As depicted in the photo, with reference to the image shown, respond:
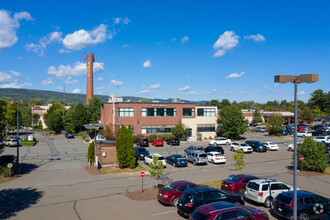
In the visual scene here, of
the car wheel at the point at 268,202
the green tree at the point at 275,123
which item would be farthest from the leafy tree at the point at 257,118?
the car wheel at the point at 268,202

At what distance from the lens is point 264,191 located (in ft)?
50.7

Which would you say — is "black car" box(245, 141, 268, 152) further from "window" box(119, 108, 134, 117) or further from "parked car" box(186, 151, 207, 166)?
"window" box(119, 108, 134, 117)

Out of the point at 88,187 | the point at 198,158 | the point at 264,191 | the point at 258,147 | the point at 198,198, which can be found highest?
the point at 198,198

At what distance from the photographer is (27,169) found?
28.2 metres

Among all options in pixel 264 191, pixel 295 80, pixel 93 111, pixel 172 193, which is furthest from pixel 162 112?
pixel 295 80

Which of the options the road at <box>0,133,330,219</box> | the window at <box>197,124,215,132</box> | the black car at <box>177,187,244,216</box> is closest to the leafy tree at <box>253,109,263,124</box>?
the window at <box>197,124,215,132</box>

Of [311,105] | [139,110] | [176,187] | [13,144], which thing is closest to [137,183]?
[176,187]

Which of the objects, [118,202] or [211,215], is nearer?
[211,215]

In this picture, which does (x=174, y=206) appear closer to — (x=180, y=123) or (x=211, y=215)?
(x=211, y=215)

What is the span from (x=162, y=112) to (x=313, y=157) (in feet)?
111

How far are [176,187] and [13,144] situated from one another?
41.8 meters

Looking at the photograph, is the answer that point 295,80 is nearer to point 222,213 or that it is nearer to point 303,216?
point 222,213

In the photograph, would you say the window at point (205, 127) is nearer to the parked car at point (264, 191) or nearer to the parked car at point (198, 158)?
the parked car at point (198, 158)

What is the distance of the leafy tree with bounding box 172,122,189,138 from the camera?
51478 millimetres
